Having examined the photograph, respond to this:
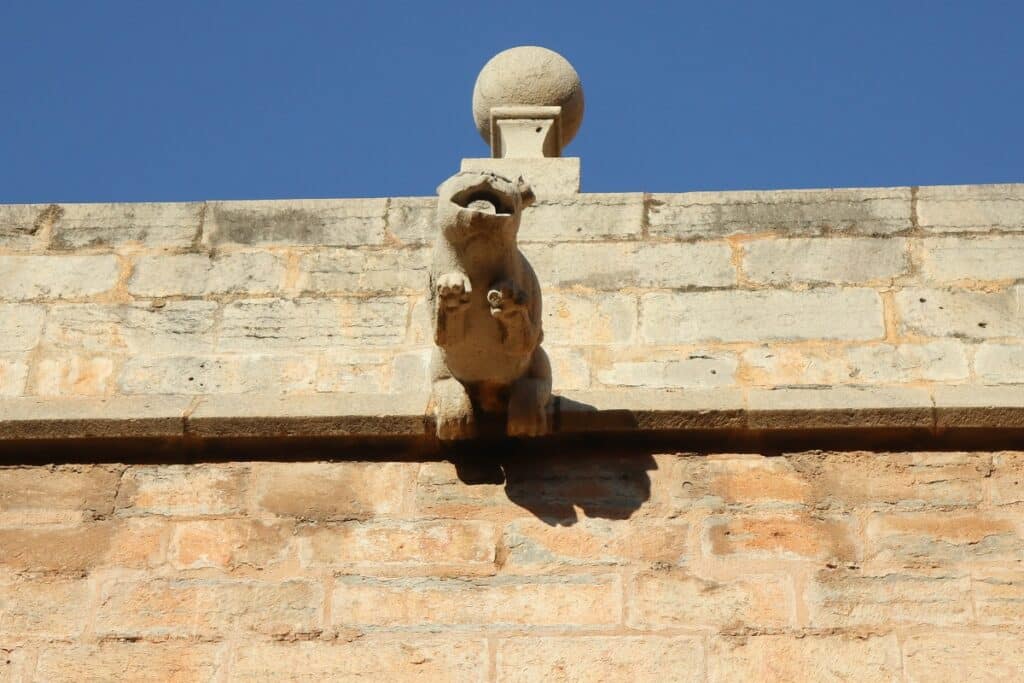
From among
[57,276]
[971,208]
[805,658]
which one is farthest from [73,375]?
[971,208]

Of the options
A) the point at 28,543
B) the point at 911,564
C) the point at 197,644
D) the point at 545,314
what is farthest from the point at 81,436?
the point at 911,564

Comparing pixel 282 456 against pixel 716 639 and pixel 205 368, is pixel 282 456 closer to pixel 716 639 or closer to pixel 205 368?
pixel 205 368

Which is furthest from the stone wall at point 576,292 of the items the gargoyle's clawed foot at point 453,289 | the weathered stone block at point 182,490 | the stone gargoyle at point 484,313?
the gargoyle's clawed foot at point 453,289

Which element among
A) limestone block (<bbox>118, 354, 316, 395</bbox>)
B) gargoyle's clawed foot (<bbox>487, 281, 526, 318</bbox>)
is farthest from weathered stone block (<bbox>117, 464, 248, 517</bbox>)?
gargoyle's clawed foot (<bbox>487, 281, 526, 318</bbox>)

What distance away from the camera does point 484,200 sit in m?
5.11

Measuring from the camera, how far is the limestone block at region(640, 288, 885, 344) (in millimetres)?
5957

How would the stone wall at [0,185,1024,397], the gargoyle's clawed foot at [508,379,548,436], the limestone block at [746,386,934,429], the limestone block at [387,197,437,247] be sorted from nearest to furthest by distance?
the gargoyle's clawed foot at [508,379,548,436]
the limestone block at [746,386,934,429]
the stone wall at [0,185,1024,397]
the limestone block at [387,197,437,247]

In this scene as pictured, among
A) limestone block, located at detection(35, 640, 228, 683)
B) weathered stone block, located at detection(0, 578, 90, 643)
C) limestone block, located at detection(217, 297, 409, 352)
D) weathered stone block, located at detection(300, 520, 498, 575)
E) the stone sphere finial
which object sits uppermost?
the stone sphere finial

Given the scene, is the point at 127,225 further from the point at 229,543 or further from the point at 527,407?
the point at 527,407

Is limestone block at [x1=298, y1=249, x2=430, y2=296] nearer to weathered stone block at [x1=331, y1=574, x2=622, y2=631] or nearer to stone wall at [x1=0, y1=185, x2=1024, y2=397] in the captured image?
stone wall at [x1=0, y1=185, x2=1024, y2=397]

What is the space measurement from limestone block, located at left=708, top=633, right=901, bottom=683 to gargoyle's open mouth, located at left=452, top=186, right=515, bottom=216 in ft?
3.75

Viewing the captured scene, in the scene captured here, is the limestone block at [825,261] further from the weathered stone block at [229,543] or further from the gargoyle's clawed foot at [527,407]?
the weathered stone block at [229,543]

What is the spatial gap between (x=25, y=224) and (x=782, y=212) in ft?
7.34

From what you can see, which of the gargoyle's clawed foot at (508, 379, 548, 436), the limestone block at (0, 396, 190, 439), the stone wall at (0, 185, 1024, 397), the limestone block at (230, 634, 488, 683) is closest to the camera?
the limestone block at (230, 634, 488, 683)
